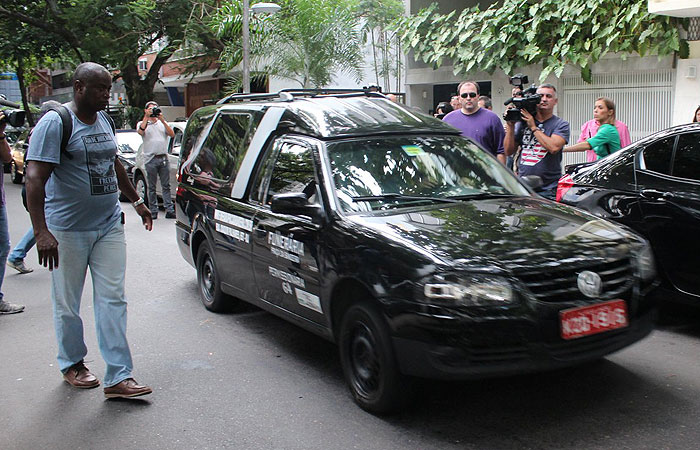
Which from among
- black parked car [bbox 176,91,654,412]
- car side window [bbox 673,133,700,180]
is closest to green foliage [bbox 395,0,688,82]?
car side window [bbox 673,133,700,180]

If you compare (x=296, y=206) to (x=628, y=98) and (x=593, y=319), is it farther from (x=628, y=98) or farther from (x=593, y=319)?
(x=628, y=98)

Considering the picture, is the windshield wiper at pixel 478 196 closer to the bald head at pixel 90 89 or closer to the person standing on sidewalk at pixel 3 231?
the bald head at pixel 90 89

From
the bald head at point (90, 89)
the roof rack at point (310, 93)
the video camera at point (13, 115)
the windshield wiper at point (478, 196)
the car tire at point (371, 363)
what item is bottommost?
the car tire at point (371, 363)

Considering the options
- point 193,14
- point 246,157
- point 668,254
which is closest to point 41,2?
point 193,14

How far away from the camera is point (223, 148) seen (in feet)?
21.8

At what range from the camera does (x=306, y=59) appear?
1773 cm

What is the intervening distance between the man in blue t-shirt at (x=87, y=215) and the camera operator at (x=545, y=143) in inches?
163

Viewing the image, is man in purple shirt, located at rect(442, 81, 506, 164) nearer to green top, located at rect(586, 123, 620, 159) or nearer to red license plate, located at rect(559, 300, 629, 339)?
green top, located at rect(586, 123, 620, 159)

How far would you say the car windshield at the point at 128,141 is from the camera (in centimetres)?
1611

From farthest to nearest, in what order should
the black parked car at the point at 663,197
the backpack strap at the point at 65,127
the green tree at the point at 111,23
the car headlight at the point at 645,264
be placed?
1. the green tree at the point at 111,23
2. the black parked car at the point at 663,197
3. the backpack strap at the point at 65,127
4. the car headlight at the point at 645,264

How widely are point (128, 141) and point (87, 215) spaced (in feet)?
40.2

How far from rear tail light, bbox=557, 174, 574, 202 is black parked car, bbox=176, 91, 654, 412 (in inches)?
55.3

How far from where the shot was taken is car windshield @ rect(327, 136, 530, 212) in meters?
4.92

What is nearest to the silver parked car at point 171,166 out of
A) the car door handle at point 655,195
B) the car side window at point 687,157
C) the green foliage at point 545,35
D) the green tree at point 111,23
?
Answer: the green foliage at point 545,35
